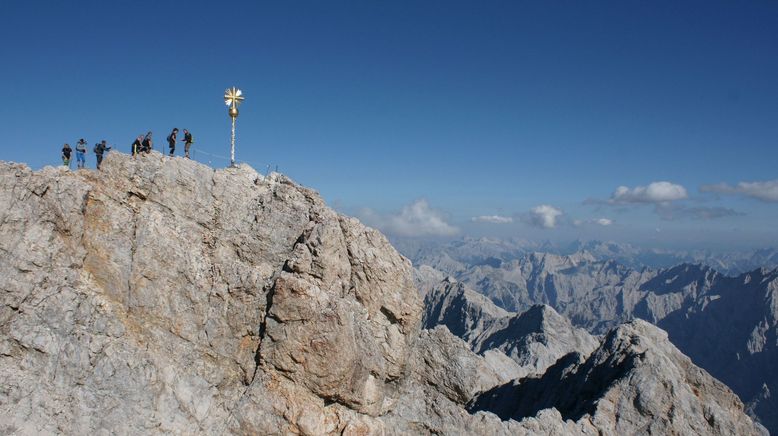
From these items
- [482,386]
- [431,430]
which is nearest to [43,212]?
[431,430]

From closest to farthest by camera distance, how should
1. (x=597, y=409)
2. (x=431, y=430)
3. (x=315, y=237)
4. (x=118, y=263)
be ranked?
(x=118, y=263), (x=315, y=237), (x=431, y=430), (x=597, y=409)

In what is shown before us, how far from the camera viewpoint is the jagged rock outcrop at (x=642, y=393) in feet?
166

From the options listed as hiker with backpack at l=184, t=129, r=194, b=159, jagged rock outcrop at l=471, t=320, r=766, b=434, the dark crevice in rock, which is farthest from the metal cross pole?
jagged rock outcrop at l=471, t=320, r=766, b=434

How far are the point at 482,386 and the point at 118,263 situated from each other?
6481cm

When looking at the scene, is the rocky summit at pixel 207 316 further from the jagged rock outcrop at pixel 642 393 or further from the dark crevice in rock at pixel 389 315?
the jagged rock outcrop at pixel 642 393

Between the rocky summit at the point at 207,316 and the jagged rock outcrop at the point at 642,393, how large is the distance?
1615 millimetres

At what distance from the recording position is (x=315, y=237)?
39500mm

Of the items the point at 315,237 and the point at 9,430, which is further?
the point at 315,237

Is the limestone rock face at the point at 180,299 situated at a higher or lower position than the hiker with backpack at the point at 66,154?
lower

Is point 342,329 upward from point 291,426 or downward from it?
upward

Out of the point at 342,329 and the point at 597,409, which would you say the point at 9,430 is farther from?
the point at 597,409

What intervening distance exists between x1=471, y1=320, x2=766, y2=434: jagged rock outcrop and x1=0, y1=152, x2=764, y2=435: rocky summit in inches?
63.6

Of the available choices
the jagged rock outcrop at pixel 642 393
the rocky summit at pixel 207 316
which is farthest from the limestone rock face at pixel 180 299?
the jagged rock outcrop at pixel 642 393

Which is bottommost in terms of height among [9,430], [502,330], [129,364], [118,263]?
[502,330]
